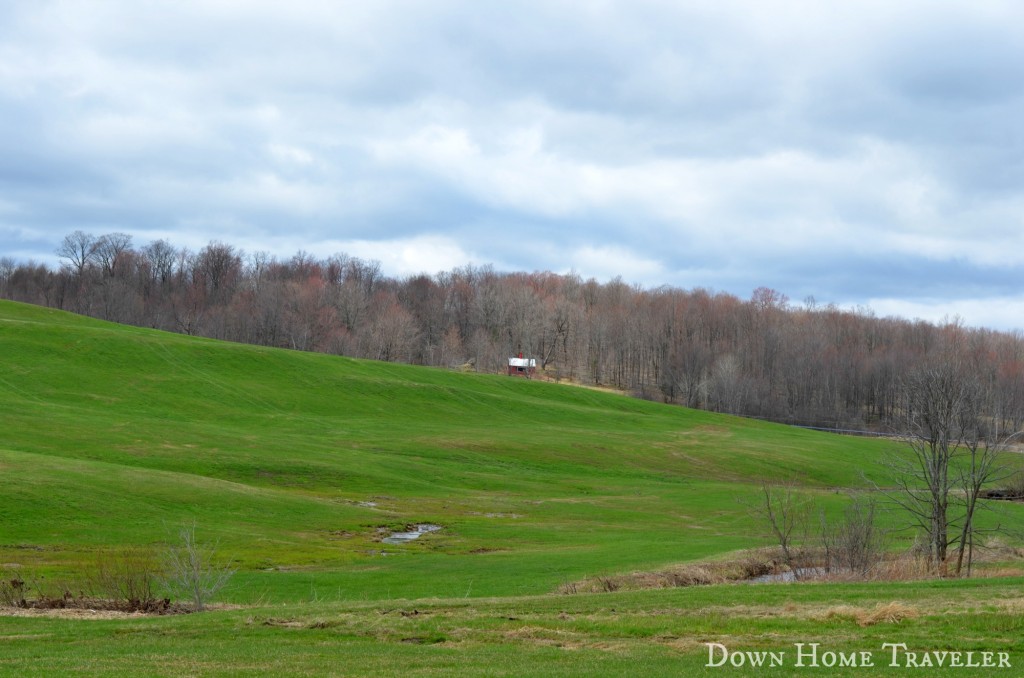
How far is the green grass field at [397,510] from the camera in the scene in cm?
1814

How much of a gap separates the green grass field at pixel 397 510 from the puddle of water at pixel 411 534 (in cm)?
111

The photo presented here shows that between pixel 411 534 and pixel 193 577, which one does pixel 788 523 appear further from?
pixel 193 577

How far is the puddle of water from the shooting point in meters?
46.4

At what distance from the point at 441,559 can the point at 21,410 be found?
44.3m

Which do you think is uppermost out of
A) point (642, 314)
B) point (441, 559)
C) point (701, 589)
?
point (642, 314)

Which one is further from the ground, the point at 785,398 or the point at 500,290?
the point at 500,290

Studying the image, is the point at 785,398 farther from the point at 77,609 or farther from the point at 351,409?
the point at 77,609

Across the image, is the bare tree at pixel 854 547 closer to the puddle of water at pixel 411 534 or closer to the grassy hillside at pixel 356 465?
the grassy hillside at pixel 356 465

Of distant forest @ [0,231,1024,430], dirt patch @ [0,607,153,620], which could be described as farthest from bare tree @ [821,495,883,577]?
distant forest @ [0,231,1024,430]

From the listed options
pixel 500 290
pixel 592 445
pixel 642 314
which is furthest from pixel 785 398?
pixel 592 445

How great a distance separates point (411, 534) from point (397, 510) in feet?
21.0

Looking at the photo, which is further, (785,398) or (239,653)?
(785,398)

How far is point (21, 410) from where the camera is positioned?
6869 cm

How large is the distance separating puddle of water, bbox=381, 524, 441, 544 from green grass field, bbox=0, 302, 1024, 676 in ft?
3.64
